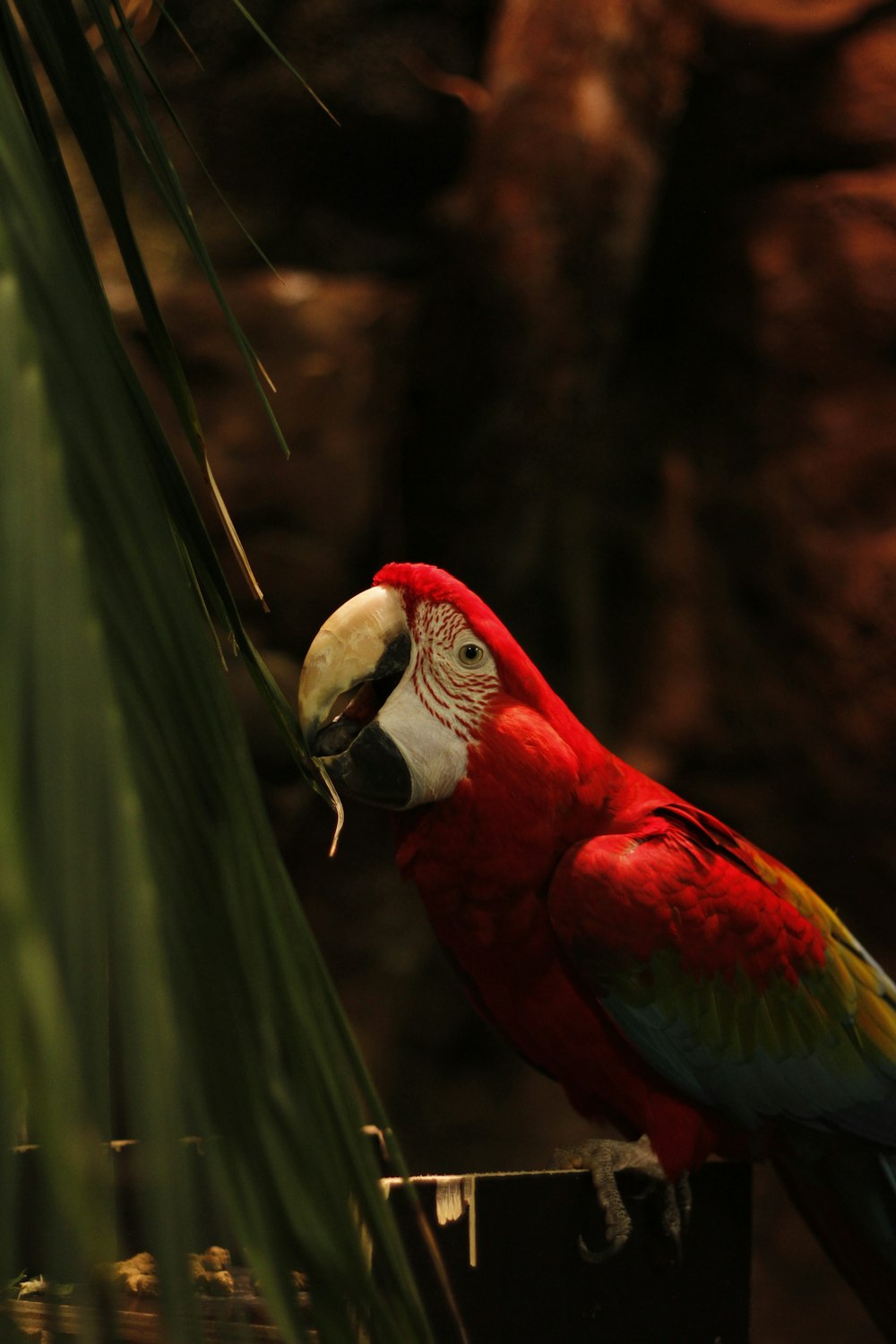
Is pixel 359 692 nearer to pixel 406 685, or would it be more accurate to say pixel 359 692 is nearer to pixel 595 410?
pixel 406 685

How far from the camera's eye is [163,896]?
0.50 ft

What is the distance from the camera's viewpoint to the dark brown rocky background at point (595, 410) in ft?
5.34

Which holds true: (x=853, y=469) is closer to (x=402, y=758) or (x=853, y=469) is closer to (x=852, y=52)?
(x=852, y=52)

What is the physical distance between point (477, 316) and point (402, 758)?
3.13 ft

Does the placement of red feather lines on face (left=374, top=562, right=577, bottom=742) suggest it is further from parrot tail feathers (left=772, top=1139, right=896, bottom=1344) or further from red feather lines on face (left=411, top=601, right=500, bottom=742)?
parrot tail feathers (left=772, top=1139, right=896, bottom=1344)

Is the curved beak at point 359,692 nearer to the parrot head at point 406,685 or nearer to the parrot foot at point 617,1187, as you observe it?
the parrot head at point 406,685

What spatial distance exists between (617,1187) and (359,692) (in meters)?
0.44

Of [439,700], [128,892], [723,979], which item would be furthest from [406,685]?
[128,892]

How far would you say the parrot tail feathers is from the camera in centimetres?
98

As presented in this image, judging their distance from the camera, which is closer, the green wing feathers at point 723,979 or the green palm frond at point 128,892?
the green palm frond at point 128,892

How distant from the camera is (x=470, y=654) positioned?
979mm

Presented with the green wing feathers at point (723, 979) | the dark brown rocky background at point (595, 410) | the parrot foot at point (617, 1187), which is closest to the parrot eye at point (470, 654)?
the green wing feathers at point (723, 979)

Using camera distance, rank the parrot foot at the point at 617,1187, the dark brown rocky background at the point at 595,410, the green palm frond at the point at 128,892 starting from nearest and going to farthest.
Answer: the green palm frond at the point at 128,892, the parrot foot at the point at 617,1187, the dark brown rocky background at the point at 595,410

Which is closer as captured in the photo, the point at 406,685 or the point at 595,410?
the point at 406,685
